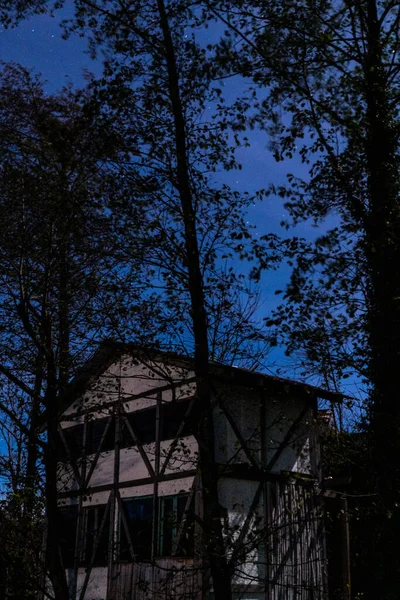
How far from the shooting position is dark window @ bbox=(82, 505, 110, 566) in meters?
17.3

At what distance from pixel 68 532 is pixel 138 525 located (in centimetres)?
351

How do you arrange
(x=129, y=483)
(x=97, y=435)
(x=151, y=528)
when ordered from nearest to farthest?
(x=151, y=528) → (x=129, y=483) → (x=97, y=435)

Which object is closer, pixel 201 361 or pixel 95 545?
pixel 201 361

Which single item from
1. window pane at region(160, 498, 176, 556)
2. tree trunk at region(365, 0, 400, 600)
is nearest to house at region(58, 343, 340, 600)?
window pane at region(160, 498, 176, 556)

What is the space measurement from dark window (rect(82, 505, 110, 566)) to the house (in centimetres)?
3

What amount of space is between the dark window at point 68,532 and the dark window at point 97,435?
5.42 ft

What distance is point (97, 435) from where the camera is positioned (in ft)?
63.5

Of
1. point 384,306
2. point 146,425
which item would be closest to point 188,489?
point 146,425

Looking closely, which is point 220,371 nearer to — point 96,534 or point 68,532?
point 96,534

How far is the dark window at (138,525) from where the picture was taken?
16.0 m

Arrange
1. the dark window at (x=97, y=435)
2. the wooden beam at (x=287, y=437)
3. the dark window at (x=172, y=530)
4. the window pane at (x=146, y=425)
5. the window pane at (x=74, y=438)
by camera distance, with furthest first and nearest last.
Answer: the window pane at (x=74, y=438) → the dark window at (x=97, y=435) → the window pane at (x=146, y=425) → the wooden beam at (x=287, y=437) → the dark window at (x=172, y=530)

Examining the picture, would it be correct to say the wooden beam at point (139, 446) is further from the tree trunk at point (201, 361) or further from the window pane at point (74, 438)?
the tree trunk at point (201, 361)

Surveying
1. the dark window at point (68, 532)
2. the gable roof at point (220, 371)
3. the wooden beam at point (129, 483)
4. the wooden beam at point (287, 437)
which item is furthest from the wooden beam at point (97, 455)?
the wooden beam at point (287, 437)

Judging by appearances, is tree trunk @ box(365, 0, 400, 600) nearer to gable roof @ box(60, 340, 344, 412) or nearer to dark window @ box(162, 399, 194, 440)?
gable roof @ box(60, 340, 344, 412)
